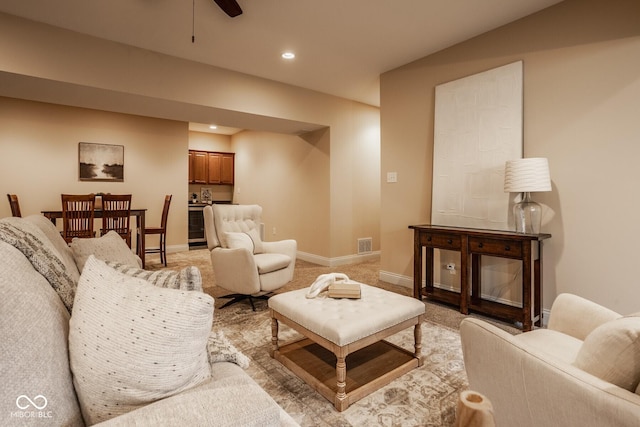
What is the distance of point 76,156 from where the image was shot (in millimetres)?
5254

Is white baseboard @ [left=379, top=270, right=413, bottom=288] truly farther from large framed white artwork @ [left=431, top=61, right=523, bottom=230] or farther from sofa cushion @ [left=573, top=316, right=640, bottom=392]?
sofa cushion @ [left=573, top=316, right=640, bottom=392]

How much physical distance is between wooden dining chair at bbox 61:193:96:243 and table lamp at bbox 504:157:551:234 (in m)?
4.49

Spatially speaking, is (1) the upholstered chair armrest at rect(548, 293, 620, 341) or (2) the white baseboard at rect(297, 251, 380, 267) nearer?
(1) the upholstered chair armrest at rect(548, 293, 620, 341)

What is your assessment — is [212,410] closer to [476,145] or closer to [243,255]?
[243,255]

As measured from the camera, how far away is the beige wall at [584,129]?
2348 millimetres

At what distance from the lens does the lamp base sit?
8.70 feet

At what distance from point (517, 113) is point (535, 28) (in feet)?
2.40

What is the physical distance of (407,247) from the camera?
12.9 ft

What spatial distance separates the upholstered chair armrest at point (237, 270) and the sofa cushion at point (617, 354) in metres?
2.41

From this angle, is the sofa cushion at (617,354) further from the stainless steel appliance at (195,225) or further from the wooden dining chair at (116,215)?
the stainless steel appliance at (195,225)

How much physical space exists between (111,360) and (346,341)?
3.64ft

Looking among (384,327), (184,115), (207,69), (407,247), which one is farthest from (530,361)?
(184,115)

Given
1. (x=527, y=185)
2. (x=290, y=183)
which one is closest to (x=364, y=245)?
(x=290, y=183)

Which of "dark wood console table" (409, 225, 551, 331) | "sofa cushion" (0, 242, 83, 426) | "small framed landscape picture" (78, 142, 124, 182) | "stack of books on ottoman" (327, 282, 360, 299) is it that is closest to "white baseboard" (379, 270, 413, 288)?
"dark wood console table" (409, 225, 551, 331)
